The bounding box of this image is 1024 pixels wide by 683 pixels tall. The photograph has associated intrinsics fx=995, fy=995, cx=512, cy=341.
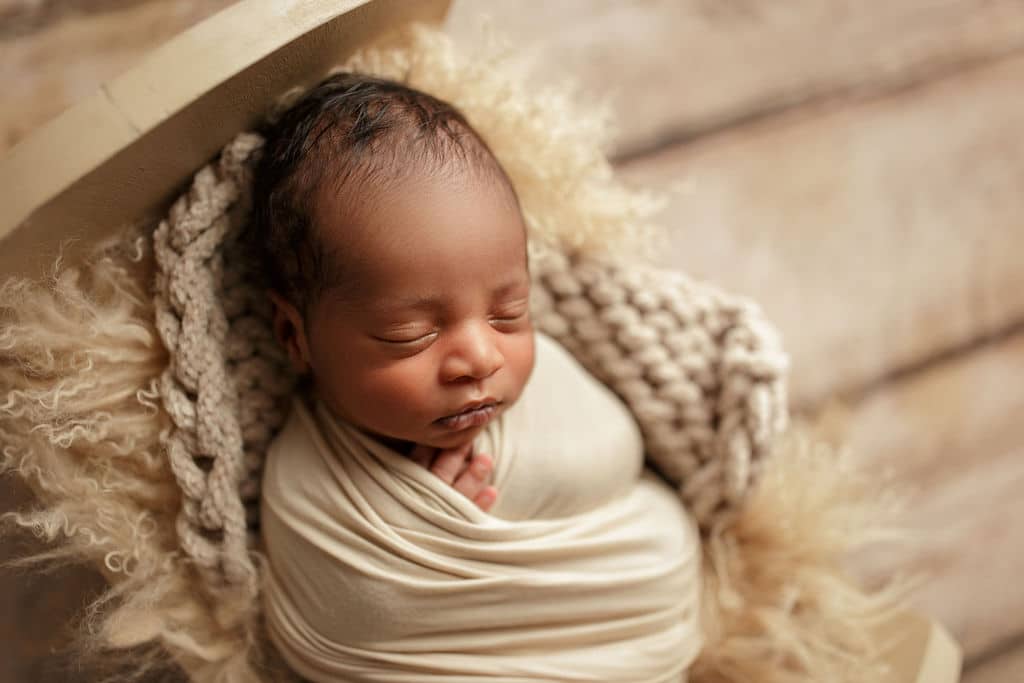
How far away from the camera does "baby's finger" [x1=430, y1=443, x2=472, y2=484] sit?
80 centimetres

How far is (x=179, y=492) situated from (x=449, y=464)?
21 centimetres

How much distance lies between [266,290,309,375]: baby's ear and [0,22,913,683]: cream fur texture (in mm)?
89

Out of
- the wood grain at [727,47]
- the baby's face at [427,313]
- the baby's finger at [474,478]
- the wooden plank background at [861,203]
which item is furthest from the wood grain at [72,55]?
the baby's finger at [474,478]

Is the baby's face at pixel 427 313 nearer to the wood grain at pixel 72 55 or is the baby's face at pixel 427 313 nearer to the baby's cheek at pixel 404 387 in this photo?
the baby's cheek at pixel 404 387

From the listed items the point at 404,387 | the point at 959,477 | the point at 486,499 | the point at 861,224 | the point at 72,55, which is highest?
the point at 72,55

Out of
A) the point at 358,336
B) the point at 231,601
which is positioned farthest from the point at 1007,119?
the point at 231,601

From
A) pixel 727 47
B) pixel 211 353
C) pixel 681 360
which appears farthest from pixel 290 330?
pixel 727 47

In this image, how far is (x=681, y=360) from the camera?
0.88m

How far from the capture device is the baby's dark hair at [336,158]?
2.35 ft

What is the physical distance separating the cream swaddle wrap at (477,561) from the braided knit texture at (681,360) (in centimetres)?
6

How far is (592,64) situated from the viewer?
4.07 ft

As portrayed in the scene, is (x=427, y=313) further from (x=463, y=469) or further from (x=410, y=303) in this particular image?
(x=463, y=469)

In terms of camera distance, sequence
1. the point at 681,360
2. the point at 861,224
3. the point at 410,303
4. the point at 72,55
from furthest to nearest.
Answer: the point at 861,224
the point at 72,55
the point at 681,360
the point at 410,303

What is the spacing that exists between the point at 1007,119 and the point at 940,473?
49 centimetres
